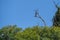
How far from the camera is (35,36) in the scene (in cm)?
1492

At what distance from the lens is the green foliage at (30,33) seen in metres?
14.4

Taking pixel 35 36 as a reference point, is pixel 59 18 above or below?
above

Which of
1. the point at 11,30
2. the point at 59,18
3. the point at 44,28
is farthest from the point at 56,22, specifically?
the point at 11,30

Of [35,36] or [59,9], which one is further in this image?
[59,9]

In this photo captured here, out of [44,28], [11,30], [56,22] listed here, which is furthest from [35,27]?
[56,22]

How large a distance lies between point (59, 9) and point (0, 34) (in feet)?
24.1

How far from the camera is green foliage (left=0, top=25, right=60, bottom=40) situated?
47.3 feet

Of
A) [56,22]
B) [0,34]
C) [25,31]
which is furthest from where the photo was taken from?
[56,22]

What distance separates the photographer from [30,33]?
1518cm

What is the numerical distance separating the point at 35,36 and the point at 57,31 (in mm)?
1410

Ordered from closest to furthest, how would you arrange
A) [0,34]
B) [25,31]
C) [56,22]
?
[0,34]
[25,31]
[56,22]

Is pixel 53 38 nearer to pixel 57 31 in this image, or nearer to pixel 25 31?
pixel 57 31

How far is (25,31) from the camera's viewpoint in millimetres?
15438

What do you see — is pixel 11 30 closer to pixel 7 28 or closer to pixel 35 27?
pixel 7 28
